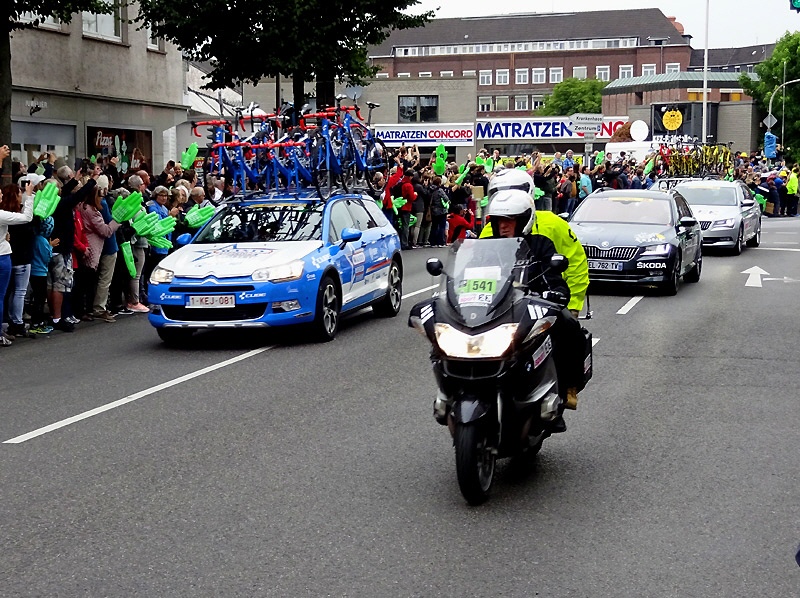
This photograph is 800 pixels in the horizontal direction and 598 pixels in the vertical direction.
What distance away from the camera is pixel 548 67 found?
14175cm

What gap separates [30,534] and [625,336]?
8.64 m

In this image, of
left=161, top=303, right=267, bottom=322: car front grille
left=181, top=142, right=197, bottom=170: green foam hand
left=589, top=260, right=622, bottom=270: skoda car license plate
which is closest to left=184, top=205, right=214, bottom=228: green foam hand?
left=181, top=142, right=197, bottom=170: green foam hand

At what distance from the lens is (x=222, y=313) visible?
12672 mm

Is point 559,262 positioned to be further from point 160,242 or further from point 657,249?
point 657,249

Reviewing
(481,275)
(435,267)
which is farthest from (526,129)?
(481,275)

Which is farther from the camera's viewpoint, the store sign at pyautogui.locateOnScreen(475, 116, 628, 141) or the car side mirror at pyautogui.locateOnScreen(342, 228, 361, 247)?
the store sign at pyautogui.locateOnScreen(475, 116, 628, 141)

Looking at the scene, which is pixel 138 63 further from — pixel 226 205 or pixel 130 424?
pixel 130 424

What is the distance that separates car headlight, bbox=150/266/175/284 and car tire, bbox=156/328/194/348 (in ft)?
1.76

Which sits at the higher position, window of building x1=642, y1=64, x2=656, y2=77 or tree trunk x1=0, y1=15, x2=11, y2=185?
window of building x1=642, y1=64, x2=656, y2=77

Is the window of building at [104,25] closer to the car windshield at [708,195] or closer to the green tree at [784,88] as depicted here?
the car windshield at [708,195]

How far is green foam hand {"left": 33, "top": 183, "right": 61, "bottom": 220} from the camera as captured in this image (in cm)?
1339

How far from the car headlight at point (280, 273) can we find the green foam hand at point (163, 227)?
3.86 meters

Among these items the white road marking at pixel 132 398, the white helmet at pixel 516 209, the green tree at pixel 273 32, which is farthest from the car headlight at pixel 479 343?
the green tree at pixel 273 32

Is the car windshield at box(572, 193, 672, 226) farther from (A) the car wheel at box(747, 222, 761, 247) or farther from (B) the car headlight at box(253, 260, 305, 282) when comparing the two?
(A) the car wheel at box(747, 222, 761, 247)
